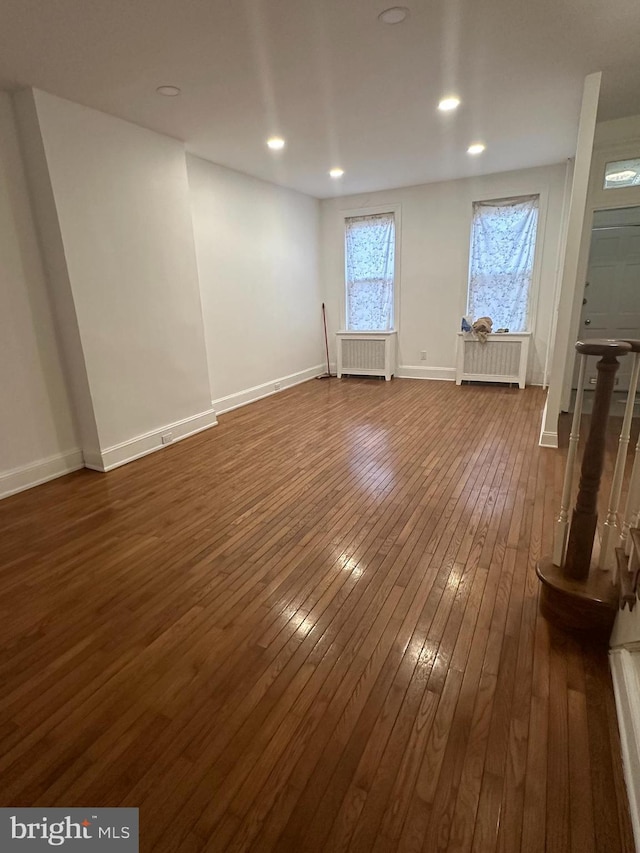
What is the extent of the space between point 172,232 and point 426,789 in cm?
428

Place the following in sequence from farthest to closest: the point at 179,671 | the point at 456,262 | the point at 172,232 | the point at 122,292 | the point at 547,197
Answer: the point at 456,262, the point at 547,197, the point at 172,232, the point at 122,292, the point at 179,671

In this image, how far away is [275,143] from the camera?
4.07 m

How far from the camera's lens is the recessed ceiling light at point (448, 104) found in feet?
10.8

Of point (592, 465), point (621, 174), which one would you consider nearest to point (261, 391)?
point (621, 174)

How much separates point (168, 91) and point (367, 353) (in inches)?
171

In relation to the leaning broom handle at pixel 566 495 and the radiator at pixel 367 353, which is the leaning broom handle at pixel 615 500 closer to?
the leaning broom handle at pixel 566 495

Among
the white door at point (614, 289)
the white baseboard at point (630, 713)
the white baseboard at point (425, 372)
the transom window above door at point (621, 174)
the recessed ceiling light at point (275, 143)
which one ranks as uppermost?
the recessed ceiling light at point (275, 143)

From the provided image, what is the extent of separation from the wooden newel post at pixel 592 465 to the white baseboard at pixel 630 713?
0.34 m

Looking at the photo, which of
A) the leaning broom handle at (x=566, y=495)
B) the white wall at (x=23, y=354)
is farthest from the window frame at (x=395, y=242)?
the leaning broom handle at (x=566, y=495)

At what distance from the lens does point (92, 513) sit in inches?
113

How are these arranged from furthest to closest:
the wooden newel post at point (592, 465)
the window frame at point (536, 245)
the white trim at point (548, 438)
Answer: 1. the window frame at point (536, 245)
2. the white trim at point (548, 438)
3. the wooden newel post at point (592, 465)

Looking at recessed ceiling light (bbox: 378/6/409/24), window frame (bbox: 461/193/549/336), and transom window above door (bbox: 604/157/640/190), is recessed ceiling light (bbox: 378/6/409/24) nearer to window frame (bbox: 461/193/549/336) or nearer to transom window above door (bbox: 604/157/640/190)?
transom window above door (bbox: 604/157/640/190)

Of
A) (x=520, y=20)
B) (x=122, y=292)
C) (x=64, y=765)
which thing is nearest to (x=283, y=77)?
(x=520, y=20)

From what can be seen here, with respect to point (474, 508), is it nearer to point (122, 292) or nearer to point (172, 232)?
point (122, 292)
